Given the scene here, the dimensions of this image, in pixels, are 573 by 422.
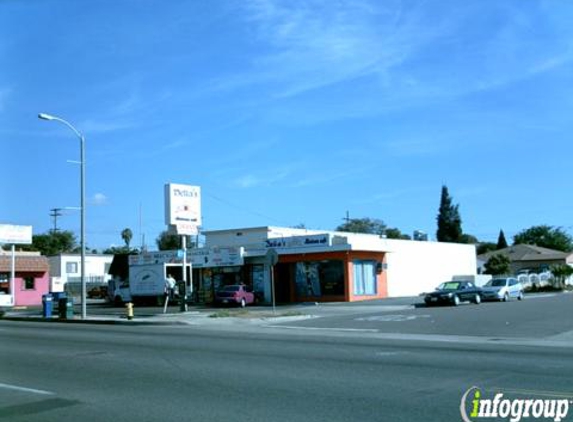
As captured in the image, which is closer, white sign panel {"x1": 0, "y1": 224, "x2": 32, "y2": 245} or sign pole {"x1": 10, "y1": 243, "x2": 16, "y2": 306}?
sign pole {"x1": 10, "y1": 243, "x2": 16, "y2": 306}

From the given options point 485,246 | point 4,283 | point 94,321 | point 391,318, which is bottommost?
point 391,318

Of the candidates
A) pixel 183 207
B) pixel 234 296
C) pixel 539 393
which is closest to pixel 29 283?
pixel 234 296

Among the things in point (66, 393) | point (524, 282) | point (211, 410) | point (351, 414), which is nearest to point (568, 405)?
point (351, 414)

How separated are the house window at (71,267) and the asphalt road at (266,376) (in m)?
73.7

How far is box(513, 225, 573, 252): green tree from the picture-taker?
396 ft

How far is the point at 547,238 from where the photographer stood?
406ft

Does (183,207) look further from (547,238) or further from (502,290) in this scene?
(547,238)

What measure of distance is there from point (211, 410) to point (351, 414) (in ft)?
6.41

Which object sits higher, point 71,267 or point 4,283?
point 71,267

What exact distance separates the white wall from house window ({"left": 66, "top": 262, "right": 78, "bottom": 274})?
54811 millimetres

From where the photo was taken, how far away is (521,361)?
1322 centimetres

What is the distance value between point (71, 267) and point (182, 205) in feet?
194

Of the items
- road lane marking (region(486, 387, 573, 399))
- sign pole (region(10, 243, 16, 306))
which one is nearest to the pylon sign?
sign pole (region(10, 243, 16, 306))

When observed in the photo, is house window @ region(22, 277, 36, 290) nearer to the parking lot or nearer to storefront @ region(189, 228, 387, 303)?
storefront @ region(189, 228, 387, 303)
